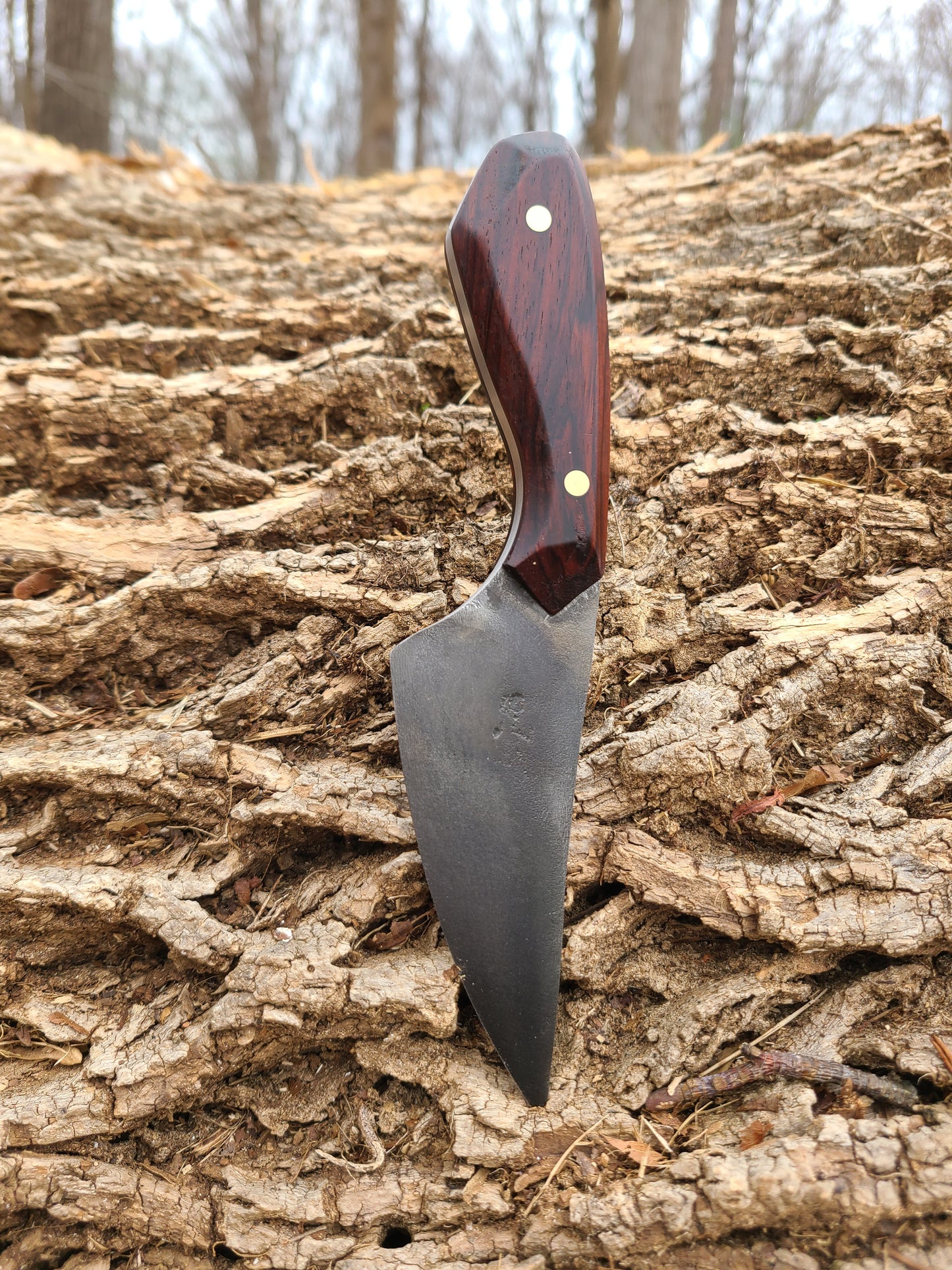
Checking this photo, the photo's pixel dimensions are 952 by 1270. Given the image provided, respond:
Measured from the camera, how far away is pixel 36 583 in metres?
1.78

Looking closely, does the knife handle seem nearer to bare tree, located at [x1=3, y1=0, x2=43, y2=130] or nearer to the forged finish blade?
the forged finish blade

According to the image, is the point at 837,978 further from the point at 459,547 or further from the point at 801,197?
the point at 801,197

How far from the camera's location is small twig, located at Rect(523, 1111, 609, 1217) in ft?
4.34

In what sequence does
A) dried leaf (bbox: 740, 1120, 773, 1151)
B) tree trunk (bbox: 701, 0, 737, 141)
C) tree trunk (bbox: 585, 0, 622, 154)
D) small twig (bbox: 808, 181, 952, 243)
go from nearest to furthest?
dried leaf (bbox: 740, 1120, 773, 1151), small twig (bbox: 808, 181, 952, 243), tree trunk (bbox: 585, 0, 622, 154), tree trunk (bbox: 701, 0, 737, 141)

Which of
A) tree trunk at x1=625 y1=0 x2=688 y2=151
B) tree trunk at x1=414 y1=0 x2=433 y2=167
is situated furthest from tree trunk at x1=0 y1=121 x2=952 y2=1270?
tree trunk at x1=414 y1=0 x2=433 y2=167

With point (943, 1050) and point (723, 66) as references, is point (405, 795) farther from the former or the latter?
point (723, 66)

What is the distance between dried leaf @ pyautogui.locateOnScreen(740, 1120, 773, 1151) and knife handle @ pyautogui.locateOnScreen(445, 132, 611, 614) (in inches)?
40.9

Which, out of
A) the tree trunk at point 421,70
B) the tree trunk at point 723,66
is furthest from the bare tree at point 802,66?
the tree trunk at point 421,70

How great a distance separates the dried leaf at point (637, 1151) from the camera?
4.36 feet

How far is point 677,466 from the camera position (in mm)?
1919

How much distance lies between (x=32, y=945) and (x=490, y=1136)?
1040 mm

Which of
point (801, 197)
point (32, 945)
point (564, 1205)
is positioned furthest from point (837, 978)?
point (801, 197)

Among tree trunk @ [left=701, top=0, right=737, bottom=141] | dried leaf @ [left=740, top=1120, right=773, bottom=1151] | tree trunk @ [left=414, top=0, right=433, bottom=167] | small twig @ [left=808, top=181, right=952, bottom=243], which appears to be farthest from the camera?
tree trunk @ [left=414, top=0, right=433, bottom=167]

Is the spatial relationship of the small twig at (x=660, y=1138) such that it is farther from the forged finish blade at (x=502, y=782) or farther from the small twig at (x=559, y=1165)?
the forged finish blade at (x=502, y=782)
